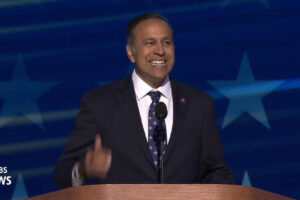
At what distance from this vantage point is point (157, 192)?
Answer: 214cm

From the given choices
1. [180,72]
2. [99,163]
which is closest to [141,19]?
[180,72]

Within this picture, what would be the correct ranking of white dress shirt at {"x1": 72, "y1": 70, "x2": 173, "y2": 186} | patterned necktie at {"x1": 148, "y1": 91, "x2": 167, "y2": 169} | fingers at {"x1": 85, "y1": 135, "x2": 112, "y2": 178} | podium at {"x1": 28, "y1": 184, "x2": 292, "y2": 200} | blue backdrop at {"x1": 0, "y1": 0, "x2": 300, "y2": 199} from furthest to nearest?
1. blue backdrop at {"x1": 0, "y1": 0, "x2": 300, "y2": 199}
2. white dress shirt at {"x1": 72, "y1": 70, "x2": 173, "y2": 186}
3. patterned necktie at {"x1": 148, "y1": 91, "x2": 167, "y2": 169}
4. fingers at {"x1": 85, "y1": 135, "x2": 112, "y2": 178}
5. podium at {"x1": 28, "y1": 184, "x2": 292, "y2": 200}

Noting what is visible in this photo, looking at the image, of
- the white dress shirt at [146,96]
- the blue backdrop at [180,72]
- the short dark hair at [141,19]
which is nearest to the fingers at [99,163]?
the white dress shirt at [146,96]

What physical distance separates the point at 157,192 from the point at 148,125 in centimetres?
82

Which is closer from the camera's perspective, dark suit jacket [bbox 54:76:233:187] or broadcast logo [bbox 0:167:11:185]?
dark suit jacket [bbox 54:76:233:187]

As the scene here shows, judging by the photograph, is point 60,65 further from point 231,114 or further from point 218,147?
point 218,147

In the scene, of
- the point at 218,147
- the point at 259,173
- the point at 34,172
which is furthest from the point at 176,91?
the point at 34,172

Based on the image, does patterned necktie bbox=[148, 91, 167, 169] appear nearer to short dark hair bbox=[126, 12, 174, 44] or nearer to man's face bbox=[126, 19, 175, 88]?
man's face bbox=[126, 19, 175, 88]

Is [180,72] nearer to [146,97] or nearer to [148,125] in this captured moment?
[146,97]

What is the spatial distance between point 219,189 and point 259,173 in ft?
4.90

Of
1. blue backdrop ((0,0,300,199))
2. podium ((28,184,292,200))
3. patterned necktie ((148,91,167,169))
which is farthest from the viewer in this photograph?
blue backdrop ((0,0,300,199))

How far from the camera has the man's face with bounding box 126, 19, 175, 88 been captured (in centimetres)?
300

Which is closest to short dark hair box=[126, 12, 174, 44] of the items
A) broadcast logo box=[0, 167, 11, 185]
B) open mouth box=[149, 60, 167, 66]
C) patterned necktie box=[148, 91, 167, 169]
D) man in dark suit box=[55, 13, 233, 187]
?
man in dark suit box=[55, 13, 233, 187]

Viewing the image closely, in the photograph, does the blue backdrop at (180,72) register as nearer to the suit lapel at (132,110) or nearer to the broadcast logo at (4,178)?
the broadcast logo at (4,178)
